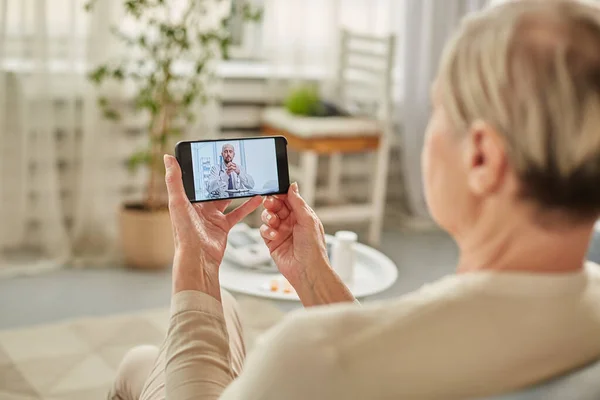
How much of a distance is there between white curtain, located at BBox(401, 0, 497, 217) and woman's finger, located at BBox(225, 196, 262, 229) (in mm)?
2684

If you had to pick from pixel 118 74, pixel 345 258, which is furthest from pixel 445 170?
pixel 118 74

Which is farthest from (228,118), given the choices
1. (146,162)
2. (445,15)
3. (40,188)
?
(445,15)

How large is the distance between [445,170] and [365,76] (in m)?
3.04

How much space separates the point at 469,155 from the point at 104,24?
8.79 ft

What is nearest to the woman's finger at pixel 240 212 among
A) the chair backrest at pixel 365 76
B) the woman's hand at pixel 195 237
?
the woman's hand at pixel 195 237

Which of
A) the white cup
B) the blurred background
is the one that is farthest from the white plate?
the blurred background

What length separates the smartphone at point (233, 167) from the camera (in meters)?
1.40

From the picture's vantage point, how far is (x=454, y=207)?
0.80 metres

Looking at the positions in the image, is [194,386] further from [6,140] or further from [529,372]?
[6,140]

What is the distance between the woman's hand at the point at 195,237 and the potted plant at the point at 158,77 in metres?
→ 1.86

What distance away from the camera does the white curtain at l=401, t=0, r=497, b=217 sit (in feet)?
13.0

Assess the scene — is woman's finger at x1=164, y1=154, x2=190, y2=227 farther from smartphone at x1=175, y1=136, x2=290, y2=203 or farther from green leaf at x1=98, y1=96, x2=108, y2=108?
green leaf at x1=98, y1=96, x2=108, y2=108

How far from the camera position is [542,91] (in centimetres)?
68

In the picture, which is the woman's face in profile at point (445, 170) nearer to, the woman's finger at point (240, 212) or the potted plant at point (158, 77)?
the woman's finger at point (240, 212)
